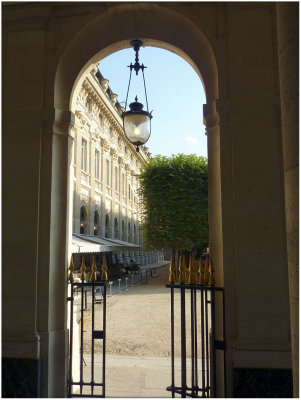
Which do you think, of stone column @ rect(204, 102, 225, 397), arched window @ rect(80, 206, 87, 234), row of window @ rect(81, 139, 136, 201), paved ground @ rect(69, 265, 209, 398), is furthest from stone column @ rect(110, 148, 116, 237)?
stone column @ rect(204, 102, 225, 397)

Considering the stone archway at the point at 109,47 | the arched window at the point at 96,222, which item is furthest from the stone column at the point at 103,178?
the stone archway at the point at 109,47

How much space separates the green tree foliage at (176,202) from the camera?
2569 centimetres

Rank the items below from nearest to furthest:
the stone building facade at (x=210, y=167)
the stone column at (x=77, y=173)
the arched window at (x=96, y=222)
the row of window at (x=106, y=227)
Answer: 1. the stone building facade at (x=210, y=167)
2. the stone column at (x=77, y=173)
3. the row of window at (x=106, y=227)
4. the arched window at (x=96, y=222)

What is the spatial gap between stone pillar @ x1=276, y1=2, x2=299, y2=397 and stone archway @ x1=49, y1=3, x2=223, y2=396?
233 centimetres

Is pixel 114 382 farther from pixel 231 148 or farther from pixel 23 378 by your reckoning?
pixel 231 148

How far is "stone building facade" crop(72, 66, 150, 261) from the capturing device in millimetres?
24797

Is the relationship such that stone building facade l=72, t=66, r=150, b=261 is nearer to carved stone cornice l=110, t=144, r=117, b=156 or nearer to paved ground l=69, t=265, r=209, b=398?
carved stone cornice l=110, t=144, r=117, b=156

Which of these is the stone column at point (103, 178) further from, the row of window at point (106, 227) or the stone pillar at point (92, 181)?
the stone pillar at point (92, 181)

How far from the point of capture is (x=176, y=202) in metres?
26.2

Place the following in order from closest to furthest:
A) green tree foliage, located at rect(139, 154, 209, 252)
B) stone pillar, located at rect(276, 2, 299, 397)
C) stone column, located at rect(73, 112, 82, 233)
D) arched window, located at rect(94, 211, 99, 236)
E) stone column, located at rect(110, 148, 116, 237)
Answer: stone pillar, located at rect(276, 2, 299, 397), stone column, located at rect(73, 112, 82, 233), green tree foliage, located at rect(139, 154, 209, 252), arched window, located at rect(94, 211, 99, 236), stone column, located at rect(110, 148, 116, 237)

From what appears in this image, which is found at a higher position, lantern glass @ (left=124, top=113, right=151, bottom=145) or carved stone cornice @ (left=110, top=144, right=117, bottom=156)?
carved stone cornice @ (left=110, top=144, right=117, bottom=156)

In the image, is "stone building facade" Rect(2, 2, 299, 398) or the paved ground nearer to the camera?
"stone building facade" Rect(2, 2, 299, 398)

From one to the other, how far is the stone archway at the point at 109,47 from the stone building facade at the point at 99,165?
53.8ft

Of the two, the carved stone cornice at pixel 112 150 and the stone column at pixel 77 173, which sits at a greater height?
the carved stone cornice at pixel 112 150
